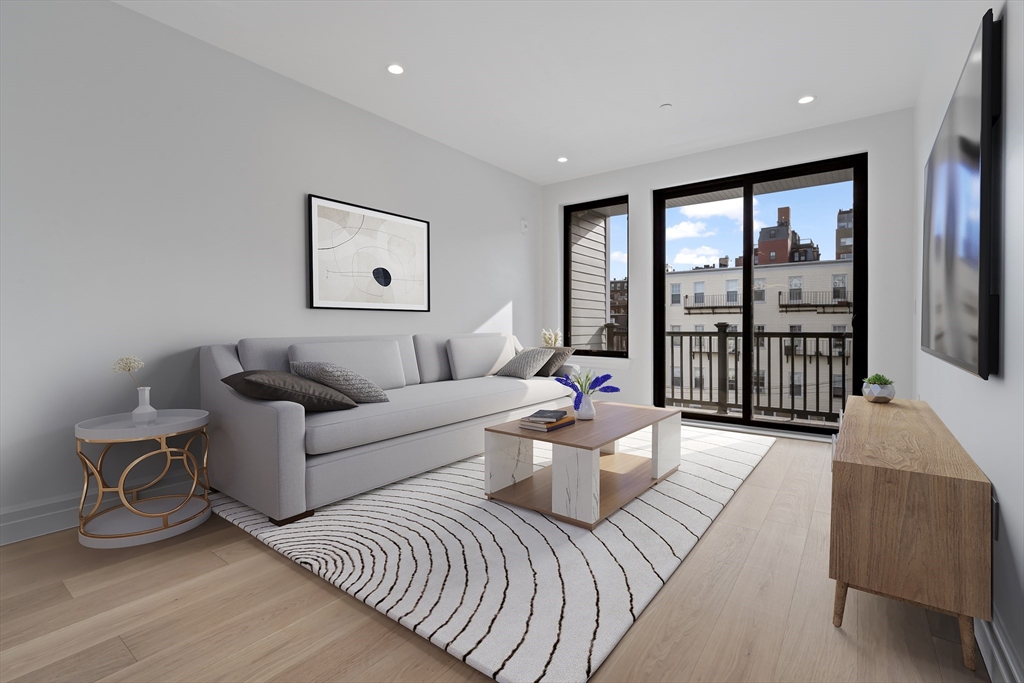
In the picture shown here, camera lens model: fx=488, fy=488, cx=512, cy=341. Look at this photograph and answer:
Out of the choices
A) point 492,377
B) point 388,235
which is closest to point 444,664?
point 492,377

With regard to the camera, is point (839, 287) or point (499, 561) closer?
point (499, 561)

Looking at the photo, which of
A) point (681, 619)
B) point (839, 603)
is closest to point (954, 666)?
point (839, 603)

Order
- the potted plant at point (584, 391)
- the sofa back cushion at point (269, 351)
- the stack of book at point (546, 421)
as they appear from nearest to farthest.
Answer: the stack of book at point (546, 421)
the potted plant at point (584, 391)
the sofa back cushion at point (269, 351)

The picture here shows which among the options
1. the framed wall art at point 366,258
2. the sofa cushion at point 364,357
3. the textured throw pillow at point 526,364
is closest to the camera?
the sofa cushion at point 364,357

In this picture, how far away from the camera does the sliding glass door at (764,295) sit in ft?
13.7

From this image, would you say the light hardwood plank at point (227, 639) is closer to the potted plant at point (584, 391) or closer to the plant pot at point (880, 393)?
the potted plant at point (584, 391)

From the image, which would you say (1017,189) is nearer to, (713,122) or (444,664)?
(444,664)

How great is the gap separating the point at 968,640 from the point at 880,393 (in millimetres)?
1646

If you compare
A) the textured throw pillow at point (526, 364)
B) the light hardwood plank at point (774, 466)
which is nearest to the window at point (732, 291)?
the light hardwood plank at point (774, 466)

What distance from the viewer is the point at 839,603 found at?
1542 mm

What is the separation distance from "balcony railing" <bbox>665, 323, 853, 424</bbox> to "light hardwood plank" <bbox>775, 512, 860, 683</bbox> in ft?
9.68

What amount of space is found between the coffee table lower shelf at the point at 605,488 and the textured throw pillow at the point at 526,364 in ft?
4.01

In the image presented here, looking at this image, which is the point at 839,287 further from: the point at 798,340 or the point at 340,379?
the point at 340,379

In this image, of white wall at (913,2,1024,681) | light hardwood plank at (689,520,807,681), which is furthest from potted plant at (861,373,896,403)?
white wall at (913,2,1024,681)
